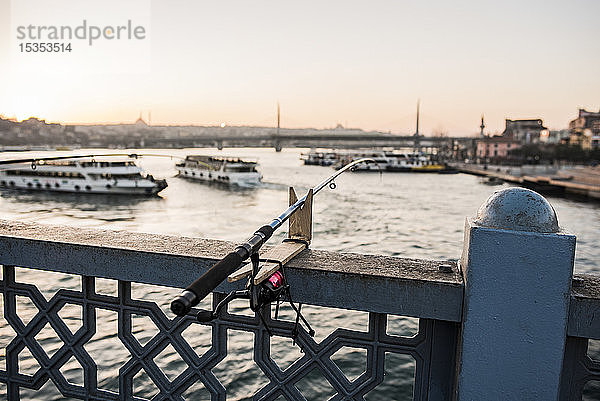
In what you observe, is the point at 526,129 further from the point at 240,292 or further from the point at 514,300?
the point at 240,292

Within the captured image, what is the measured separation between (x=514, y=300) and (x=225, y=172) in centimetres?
5022

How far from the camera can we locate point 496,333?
206 centimetres

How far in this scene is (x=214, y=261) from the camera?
2387 millimetres

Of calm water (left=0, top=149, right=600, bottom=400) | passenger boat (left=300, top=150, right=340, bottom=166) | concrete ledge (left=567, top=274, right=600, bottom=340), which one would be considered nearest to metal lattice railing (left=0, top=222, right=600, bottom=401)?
concrete ledge (left=567, top=274, right=600, bottom=340)

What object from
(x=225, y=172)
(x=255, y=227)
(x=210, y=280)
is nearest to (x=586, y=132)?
(x=225, y=172)

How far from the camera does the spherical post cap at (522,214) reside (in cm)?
199

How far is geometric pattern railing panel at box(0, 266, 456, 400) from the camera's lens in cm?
230

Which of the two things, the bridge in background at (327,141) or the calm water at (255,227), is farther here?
the bridge in background at (327,141)

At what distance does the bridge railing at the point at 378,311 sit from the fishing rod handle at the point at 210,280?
1.74ft

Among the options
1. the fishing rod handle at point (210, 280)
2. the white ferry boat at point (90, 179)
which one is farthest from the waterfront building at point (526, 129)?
the fishing rod handle at point (210, 280)

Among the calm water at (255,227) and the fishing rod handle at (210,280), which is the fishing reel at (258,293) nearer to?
the fishing rod handle at (210,280)

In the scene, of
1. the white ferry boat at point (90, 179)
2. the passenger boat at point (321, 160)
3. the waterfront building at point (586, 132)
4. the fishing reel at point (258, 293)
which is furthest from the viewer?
the waterfront building at point (586, 132)

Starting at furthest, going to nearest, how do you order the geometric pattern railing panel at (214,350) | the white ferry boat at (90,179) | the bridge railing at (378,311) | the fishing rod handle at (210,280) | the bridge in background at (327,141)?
the bridge in background at (327,141) → the white ferry boat at (90,179) → the geometric pattern railing panel at (214,350) → the bridge railing at (378,311) → the fishing rod handle at (210,280)

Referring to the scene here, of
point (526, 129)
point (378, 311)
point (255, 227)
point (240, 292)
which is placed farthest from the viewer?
point (526, 129)
